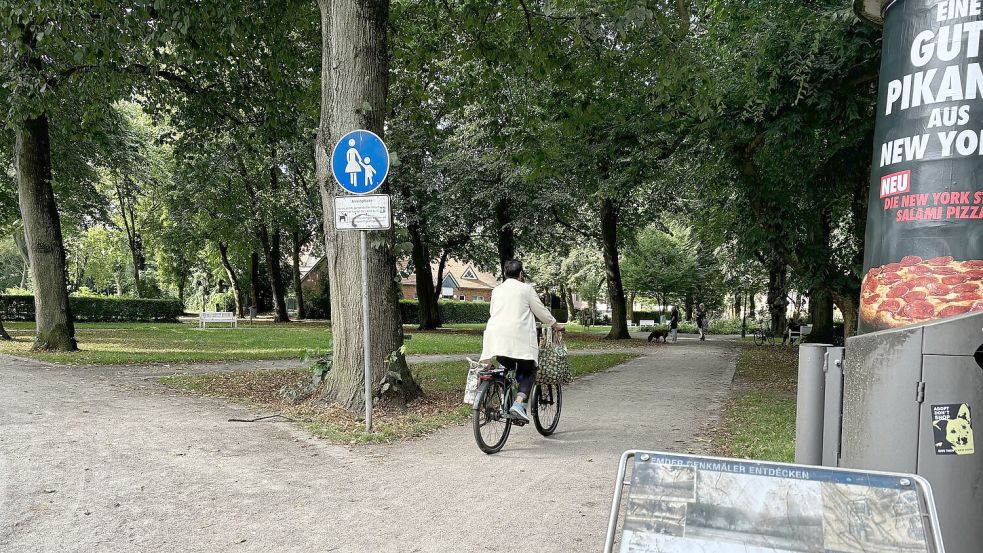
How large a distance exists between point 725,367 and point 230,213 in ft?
77.4

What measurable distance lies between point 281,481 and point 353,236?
3497 millimetres

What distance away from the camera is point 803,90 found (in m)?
9.82

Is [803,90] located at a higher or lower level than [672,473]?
higher

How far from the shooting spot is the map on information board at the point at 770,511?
1.90 meters

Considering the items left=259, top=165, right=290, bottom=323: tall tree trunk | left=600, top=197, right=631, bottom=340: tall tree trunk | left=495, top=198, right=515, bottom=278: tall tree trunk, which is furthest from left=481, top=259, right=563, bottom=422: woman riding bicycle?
left=259, top=165, right=290, bottom=323: tall tree trunk

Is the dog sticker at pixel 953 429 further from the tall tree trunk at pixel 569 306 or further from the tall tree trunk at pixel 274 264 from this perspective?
the tall tree trunk at pixel 569 306

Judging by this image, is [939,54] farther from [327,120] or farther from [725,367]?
[725,367]

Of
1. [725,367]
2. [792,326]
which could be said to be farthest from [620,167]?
[792,326]

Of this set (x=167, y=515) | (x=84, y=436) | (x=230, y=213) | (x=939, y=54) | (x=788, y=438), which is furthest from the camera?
(x=230, y=213)

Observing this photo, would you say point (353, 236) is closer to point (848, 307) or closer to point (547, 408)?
point (547, 408)

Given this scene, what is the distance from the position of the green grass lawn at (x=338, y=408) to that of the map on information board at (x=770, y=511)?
5312 millimetres

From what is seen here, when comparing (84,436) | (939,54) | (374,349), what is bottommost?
(84,436)

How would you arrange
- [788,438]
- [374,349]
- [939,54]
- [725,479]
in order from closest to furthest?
[725,479]
[939,54]
[788,438]
[374,349]

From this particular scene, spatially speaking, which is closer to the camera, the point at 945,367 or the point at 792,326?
the point at 945,367
